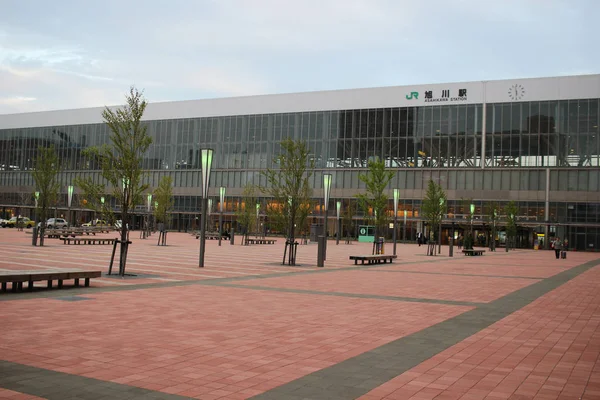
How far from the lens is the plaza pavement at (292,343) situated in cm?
646

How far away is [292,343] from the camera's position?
8.84 metres

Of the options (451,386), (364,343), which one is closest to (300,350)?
(364,343)

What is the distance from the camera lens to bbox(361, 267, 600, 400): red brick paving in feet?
21.2

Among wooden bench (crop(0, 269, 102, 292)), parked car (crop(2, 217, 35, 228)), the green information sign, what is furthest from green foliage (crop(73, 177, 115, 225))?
the green information sign

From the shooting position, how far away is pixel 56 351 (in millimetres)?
7773

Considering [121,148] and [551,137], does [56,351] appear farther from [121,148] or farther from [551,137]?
[551,137]

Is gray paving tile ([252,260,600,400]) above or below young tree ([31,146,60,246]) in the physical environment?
below

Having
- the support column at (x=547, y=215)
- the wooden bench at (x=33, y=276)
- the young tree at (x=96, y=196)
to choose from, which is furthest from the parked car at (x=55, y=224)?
the support column at (x=547, y=215)

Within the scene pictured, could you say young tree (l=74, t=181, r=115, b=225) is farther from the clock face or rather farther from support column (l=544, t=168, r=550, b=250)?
the clock face

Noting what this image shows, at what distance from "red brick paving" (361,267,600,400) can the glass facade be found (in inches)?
2568

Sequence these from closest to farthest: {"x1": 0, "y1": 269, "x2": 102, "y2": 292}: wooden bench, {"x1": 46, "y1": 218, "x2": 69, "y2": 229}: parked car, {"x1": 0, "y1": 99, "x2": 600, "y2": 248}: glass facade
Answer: {"x1": 0, "y1": 269, "x2": 102, "y2": 292}: wooden bench < {"x1": 46, "y1": 218, "x2": 69, "y2": 229}: parked car < {"x1": 0, "y1": 99, "x2": 600, "y2": 248}: glass facade

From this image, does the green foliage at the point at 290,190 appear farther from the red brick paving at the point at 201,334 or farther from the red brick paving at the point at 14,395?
the red brick paving at the point at 14,395

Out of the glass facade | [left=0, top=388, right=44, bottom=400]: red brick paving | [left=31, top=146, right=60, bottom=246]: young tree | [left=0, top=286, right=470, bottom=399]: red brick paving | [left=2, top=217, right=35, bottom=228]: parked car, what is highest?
the glass facade

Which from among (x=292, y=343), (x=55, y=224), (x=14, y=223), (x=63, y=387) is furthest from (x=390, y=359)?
(x=14, y=223)
